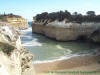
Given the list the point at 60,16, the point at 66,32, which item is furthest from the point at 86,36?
the point at 60,16

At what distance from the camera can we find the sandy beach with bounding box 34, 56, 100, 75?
38.3ft

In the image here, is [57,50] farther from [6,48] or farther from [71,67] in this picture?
[6,48]

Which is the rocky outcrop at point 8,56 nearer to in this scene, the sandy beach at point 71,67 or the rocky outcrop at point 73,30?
the sandy beach at point 71,67

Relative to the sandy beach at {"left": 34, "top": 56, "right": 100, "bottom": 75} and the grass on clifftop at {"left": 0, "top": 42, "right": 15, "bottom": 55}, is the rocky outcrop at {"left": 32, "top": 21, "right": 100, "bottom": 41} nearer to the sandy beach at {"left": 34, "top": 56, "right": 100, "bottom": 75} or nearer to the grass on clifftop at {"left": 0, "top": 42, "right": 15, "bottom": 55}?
the sandy beach at {"left": 34, "top": 56, "right": 100, "bottom": 75}

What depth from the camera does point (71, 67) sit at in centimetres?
1334

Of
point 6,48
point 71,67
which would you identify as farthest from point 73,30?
point 6,48

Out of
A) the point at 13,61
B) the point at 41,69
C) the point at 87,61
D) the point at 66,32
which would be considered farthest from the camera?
the point at 66,32

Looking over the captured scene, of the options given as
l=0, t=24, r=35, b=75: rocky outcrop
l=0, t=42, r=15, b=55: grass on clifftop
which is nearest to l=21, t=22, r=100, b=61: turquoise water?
l=0, t=24, r=35, b=75: rocky outcrop

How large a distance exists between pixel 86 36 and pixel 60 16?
22.9ft

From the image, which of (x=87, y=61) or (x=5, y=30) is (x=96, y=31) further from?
(x=5, y=30)

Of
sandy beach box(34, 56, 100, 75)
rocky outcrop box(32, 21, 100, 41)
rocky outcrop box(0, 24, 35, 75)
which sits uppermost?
rocky outcrop box(0, 24, 35, 75)

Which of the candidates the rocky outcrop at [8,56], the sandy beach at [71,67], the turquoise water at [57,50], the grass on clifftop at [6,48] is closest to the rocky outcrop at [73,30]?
the turquoise water at [57,50]

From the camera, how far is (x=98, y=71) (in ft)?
37.6

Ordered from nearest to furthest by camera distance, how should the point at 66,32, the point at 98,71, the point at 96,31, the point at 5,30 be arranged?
the point at 5,30
the point at 98,71
the point at 96,31
the point at 66,32
